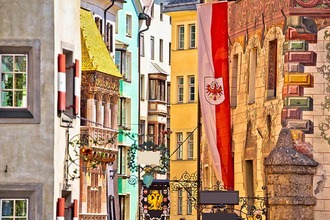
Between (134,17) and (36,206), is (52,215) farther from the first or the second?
(134,17)

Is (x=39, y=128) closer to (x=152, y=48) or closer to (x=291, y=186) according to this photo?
(x=291, y=186)

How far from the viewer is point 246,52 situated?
53.8m

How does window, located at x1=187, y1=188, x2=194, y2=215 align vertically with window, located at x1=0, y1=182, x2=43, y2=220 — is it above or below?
above

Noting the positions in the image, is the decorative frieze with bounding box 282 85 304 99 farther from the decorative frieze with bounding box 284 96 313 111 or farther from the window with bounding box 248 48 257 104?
the window with bounding box 248 48 257 104

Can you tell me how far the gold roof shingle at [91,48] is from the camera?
217ft

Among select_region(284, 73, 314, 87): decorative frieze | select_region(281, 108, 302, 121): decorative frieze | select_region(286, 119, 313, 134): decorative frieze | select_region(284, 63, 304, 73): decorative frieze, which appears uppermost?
select_region(284, 63, 304, 73): decorative frieze

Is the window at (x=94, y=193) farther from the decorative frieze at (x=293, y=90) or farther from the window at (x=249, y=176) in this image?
the decorative frieze at (x=293, y=90)

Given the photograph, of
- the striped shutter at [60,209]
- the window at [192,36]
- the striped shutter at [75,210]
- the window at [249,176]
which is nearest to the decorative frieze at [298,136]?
the window at [249,176]

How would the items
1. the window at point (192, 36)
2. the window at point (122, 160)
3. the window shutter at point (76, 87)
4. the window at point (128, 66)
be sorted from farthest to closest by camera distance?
the window at point (128, 66) < the window at point (122, 160) < the window at point (192, 36) < the window shutter at point (76, 87)

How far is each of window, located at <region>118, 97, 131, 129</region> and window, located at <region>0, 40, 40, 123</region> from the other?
161ft

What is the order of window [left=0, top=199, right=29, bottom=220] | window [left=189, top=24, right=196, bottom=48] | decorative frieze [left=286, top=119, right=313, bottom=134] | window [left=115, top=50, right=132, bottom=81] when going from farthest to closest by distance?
window [left=115, top=50, right=132, bottom=81]
window [left=189, top=24, right=196, bottom=48]
decorative frieze [left=286, top=119, right=313, bottom=134]
window [left=0, top=199, right=29, bottom=220]

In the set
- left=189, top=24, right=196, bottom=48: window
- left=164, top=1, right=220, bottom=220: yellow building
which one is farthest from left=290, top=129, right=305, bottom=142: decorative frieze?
left=189, top=24, right=196, bottom=48: window

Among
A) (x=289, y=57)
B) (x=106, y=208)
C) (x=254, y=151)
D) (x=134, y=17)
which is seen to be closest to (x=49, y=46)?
(x=289, y=57)

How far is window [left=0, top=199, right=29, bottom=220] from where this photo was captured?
40625 millimetres
